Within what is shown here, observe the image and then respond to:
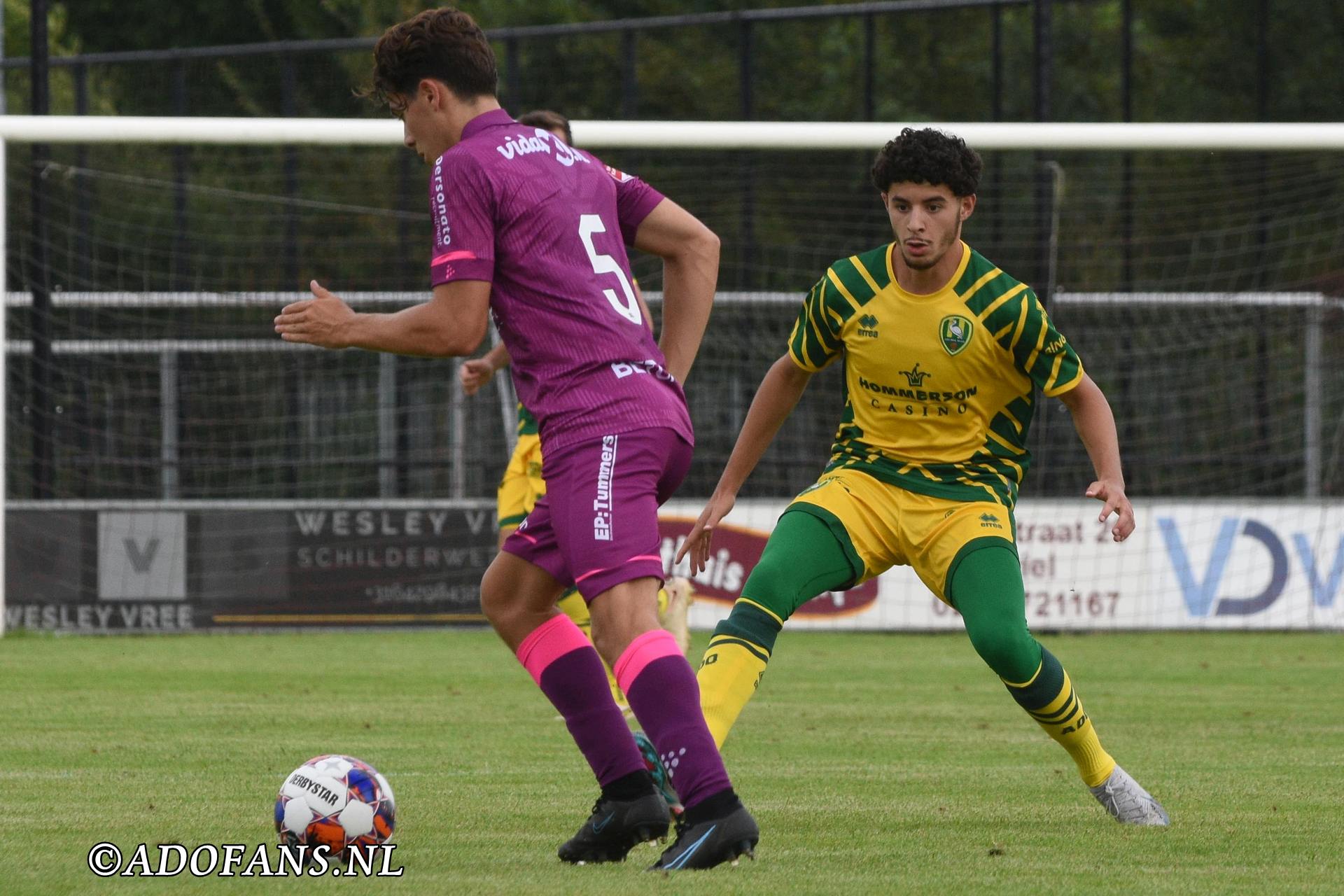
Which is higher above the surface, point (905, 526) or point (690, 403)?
point (690, 403)

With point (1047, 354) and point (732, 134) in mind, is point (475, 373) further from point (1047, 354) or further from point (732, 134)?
point (732, 134)

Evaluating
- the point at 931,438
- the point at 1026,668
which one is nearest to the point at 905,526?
the point at 931,438

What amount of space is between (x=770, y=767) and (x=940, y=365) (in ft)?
6.06

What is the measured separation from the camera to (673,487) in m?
4.80

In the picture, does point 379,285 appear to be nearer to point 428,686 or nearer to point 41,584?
point 41,584

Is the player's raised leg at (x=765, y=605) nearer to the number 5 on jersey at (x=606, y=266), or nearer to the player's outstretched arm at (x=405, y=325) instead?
the number 5 on jersey at (x=606, y=266)

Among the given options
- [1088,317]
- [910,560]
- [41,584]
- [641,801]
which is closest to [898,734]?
[910,560]

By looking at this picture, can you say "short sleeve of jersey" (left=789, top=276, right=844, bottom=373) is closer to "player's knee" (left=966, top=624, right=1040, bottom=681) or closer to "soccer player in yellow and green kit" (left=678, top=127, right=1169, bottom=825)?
"soccer player in yellow and green kit" (left=678, top=127, right=1169, bottom=825)

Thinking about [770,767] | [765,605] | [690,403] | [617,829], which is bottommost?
[770,767]

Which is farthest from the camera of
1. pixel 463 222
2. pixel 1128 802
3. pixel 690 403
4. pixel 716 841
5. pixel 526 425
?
pixel 690 403

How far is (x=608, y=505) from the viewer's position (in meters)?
4.56

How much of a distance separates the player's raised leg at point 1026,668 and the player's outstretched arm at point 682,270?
3.89 ft

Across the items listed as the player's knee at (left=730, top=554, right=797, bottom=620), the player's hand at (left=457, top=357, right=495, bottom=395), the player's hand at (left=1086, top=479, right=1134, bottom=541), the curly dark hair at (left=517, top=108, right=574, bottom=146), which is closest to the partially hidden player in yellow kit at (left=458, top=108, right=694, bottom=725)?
the player's hand at (left=457, top=357, right=495, bottom=395)

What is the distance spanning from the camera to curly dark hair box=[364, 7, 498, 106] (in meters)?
4.65
